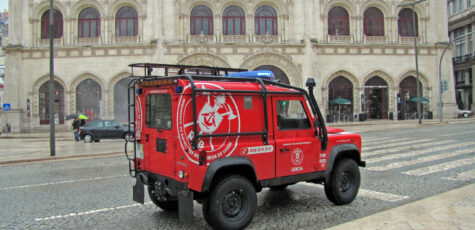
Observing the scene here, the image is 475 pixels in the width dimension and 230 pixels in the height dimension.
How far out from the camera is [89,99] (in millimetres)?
33875

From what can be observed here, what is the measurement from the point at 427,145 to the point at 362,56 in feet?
75.8

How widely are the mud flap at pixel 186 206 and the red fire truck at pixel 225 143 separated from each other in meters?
0.01

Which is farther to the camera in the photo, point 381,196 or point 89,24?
point 89,24

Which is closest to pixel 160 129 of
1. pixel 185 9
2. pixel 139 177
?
pixel 139 177

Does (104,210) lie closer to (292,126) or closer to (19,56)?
(292,126)

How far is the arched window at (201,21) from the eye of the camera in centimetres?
3434

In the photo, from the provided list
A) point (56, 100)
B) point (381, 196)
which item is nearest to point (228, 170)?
point (381, 196)

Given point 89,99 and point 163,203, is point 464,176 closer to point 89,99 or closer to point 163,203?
point 163,203

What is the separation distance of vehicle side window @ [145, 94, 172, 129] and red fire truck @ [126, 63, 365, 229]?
0.05ft

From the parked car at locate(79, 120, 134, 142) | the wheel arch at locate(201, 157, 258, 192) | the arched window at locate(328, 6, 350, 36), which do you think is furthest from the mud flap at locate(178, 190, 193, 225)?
the arched window at locate(328, 6, 350, 36)

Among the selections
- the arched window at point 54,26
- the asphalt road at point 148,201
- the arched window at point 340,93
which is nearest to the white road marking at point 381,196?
the asphalt road at point 148,201

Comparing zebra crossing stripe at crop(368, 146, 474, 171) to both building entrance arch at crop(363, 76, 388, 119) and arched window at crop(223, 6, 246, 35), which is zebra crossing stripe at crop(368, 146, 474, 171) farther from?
arched window at crop(223, 6, 246, 35)

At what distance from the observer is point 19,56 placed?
33.3 meters

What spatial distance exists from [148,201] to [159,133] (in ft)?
6.93
